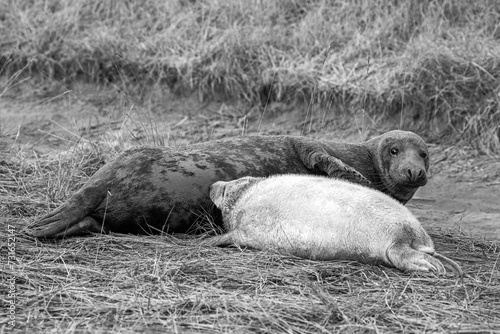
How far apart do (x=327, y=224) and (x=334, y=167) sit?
4.17 feet

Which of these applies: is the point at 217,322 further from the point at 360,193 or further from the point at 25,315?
the point at 360,193

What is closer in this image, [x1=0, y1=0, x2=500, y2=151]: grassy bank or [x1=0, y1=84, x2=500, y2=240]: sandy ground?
[x1=0, y1=84, x2=500, y2=240]: sandy ground

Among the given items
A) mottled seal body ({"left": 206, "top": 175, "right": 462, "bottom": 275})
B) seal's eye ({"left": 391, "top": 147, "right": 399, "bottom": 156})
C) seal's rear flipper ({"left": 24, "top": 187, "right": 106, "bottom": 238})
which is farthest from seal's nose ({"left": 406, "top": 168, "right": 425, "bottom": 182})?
seal's rear flipper ({"left": 24, "top": 187, "right": 106, "bottom": 238})

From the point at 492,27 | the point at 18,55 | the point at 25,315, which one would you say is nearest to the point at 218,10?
the point at 18,55

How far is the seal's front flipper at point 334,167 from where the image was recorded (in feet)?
18.2

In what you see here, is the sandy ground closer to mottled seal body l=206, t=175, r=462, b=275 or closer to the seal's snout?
the seal's snout

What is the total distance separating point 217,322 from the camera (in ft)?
11.6

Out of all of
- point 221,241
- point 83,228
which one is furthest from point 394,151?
point 83,228

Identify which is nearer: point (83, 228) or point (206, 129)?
point (83, 228)

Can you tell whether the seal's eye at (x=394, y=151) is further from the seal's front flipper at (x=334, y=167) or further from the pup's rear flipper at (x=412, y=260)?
the pup's rear flipper at (x=412, y=260)

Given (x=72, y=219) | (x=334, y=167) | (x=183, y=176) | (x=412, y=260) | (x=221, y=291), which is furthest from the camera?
(x=334, y=167)

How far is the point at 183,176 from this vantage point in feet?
17.4

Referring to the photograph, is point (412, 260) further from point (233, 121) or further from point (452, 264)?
point (233, 121)

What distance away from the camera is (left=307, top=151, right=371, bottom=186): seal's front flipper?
18.2ft
